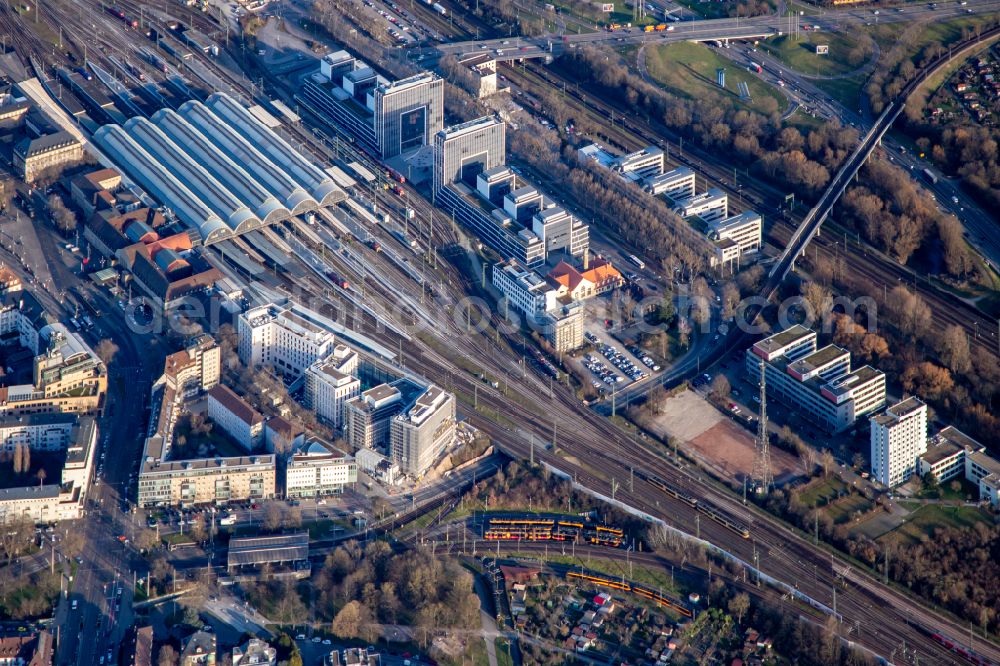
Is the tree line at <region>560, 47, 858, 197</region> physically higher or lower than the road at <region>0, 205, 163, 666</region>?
higher

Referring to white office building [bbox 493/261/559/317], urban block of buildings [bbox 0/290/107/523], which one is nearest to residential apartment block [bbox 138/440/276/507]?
urban block of buildings [bbox 0/290/107/523]

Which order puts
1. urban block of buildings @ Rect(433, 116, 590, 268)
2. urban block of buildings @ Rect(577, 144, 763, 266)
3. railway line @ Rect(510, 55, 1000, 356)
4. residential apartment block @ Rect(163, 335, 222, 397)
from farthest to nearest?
urban block of buildings @ Rect(577, 144, 763, 266) < urban block of buildings @ Rect(433, 116, 590, 268) < railway line @ Rect(510, 55, 1000, 356) < residential apartment block @ Rect(163, 335, 222, 397)

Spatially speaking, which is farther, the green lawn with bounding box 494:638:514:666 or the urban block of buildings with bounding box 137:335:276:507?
the urban block of buildings with bounding box 137:335:276:507

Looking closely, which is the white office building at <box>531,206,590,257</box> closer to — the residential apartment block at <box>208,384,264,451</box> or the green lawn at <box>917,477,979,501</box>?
the residential apartment block at <box>208,384,264,451</box>

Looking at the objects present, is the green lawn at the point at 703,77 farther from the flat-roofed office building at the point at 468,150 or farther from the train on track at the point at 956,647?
the train on track at the point at 956,647

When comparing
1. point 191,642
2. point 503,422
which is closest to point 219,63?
point 503,422

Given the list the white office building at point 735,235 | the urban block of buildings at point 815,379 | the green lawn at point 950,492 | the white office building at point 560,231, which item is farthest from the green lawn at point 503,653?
the white office building at point 735,235

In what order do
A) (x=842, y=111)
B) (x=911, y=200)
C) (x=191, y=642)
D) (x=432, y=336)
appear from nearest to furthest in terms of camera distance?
(x=191, y=642) → (x=432, y=336) → (x=911, y=200) → (x=842, y=111)

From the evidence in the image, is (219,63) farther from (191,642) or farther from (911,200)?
(191,642)
